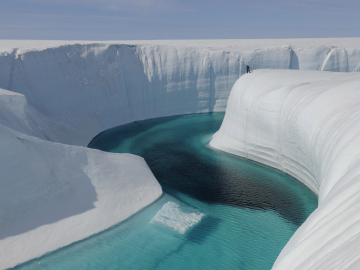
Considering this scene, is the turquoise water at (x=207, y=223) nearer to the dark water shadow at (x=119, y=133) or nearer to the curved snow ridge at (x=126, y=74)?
the dark water shadow at (x=119, y=133)

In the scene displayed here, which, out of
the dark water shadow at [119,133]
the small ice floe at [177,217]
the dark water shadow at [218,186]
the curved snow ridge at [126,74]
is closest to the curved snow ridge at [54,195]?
the small ice floe at [177,217]

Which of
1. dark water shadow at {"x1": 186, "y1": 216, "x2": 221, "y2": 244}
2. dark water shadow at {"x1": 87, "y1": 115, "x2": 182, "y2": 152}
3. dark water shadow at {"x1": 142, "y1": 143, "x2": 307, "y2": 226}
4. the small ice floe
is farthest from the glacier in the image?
dark water shadow at {"x1": 186, "y1": 216, "x2": 221, "y2": 244}

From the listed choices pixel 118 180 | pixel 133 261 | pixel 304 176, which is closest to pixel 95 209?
pixel 118 180

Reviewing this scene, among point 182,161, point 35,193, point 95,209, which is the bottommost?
point 182,161

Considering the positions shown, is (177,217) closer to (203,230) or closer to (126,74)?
(203,230)

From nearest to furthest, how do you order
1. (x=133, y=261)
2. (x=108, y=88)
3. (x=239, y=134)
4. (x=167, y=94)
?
(x=133, y=261)
(x=239, y=134)
(x=108, y=88)
(x=167, y=94)

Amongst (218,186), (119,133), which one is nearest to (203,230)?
(218,186)

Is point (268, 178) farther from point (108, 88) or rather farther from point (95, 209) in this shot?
point (108, 88)
